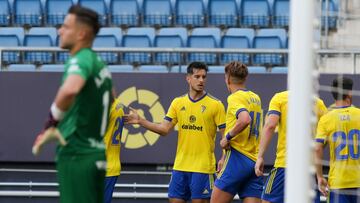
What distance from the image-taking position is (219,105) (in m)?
11.7

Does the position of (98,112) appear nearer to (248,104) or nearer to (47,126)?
(47,126)

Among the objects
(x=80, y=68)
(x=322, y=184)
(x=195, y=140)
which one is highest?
(x=80, y=68)

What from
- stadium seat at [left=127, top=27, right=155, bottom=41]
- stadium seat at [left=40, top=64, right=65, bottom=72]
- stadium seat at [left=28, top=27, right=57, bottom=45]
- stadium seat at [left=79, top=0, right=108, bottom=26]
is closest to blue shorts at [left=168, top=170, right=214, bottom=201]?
stadium seat at [left=40, top=64, right=65, bottom=72]

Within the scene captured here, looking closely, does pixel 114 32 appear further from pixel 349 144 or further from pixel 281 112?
pixel 349 144

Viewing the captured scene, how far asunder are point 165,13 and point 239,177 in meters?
6.69

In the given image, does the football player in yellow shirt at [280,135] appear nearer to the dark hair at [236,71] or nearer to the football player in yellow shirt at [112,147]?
the dark hair at [236,71]

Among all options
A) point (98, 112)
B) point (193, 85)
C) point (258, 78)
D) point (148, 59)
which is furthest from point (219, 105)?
point (98, 112)

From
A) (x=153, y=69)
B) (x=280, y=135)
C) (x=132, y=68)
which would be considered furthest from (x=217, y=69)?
(x=280, y=135)

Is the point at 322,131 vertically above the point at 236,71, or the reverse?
the point at 236,71

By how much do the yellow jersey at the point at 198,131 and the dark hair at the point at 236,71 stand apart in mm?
931

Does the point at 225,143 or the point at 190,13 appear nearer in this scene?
the point at 225,143

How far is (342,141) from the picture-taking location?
10055mm

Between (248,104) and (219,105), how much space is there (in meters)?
0.89

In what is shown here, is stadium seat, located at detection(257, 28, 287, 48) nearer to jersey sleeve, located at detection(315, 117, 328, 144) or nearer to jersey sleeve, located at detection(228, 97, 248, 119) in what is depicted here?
jersey sleeve, located at detection(228, 97, 248, 119)
